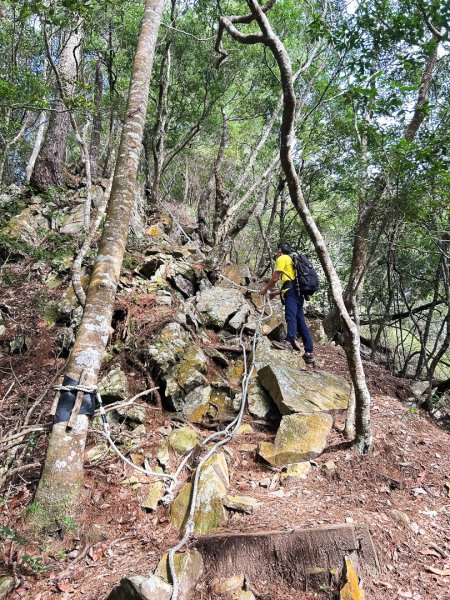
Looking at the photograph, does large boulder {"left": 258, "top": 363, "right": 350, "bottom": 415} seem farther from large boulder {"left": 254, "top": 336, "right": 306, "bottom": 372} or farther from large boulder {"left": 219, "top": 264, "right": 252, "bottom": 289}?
large boulder {"left": 219, "top": 264, "right": 252, "bottom": 289}

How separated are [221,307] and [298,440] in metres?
3.83

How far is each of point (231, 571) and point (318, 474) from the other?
1727 mm

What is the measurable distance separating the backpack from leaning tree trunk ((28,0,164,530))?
3.53m

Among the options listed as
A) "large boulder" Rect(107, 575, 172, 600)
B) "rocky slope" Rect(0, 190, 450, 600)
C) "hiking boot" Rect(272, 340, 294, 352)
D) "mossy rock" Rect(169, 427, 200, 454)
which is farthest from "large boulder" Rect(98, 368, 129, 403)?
"hiking boot" Rect(272, 340, 294, 352)

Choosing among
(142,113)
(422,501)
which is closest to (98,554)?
(422,501)

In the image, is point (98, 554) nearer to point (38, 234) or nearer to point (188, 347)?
point (188, 347)

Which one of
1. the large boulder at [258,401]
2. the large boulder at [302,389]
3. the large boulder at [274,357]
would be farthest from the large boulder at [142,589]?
the large boulder at [274,357]

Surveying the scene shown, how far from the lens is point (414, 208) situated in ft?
19.8

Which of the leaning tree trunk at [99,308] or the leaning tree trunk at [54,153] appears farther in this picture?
the leaning tree trunk at [54,153]

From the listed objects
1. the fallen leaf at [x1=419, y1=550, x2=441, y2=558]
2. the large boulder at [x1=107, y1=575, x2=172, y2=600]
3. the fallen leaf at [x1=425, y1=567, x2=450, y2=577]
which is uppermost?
the fallen leaf at [x1=419, y1=550, x2=441, y2=558]

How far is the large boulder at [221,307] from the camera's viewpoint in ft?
25.1

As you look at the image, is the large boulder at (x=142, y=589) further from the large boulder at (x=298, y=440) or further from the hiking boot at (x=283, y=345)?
the hiking boot at (x=283, y=345)

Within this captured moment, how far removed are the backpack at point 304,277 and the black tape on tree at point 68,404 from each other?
4.42 meters

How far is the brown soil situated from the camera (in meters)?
2.90
